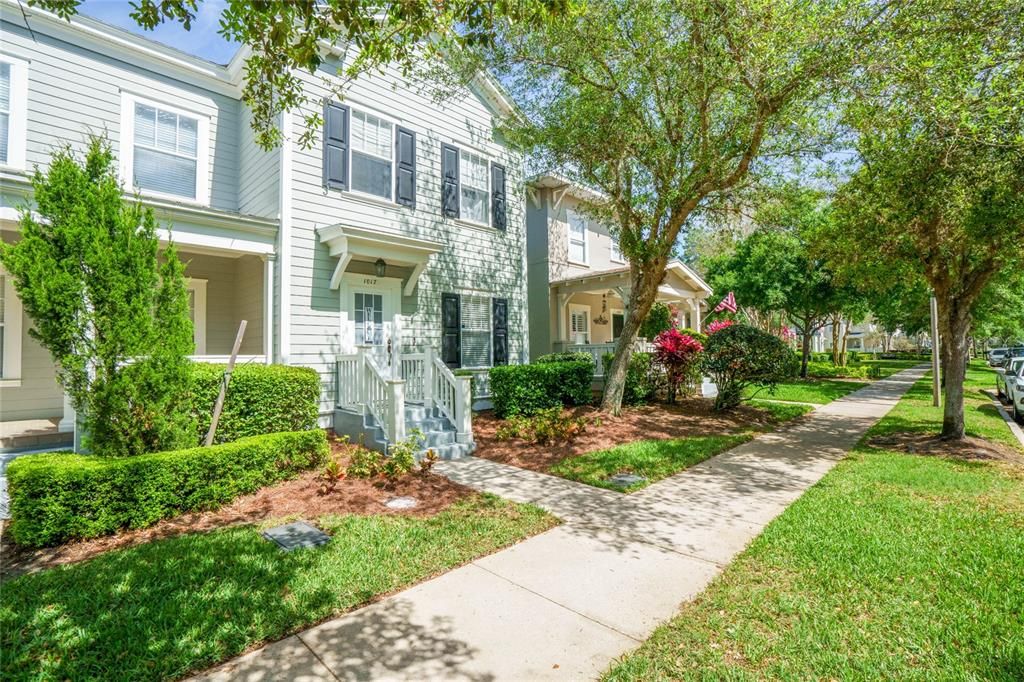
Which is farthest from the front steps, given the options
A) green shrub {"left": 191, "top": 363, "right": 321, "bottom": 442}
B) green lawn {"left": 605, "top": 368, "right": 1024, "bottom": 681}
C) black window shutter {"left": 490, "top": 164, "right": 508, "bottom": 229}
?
black window shutter {"left": 490, "top": 164, "right": 508, "bottom": 229}

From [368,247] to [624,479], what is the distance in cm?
590

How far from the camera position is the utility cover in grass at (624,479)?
6137 millimetres

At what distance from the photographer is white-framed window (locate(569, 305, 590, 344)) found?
1606 cm

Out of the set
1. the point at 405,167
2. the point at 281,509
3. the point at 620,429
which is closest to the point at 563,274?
the point at 405,167

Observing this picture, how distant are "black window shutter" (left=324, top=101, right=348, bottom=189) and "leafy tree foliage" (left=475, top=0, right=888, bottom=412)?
10.0ft

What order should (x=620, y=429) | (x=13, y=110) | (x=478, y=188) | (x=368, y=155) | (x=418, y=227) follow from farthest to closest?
(x=478, y=188) < (x=418, y=227) < (x=368, y=155) < (x=620, y=429) < (x=13, y=110)

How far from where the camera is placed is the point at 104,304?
16.2ft

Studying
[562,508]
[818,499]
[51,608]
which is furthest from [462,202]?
[51,608]

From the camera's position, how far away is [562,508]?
5324 millimetres

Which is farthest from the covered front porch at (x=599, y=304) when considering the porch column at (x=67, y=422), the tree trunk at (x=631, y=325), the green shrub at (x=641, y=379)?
the porch column at (x=67, y=422)

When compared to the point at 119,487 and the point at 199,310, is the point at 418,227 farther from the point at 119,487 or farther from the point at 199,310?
the point at 119,487

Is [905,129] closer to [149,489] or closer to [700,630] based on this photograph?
Answer: [700,630]

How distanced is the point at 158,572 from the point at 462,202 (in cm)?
926

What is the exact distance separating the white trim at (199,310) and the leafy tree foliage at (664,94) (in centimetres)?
694
